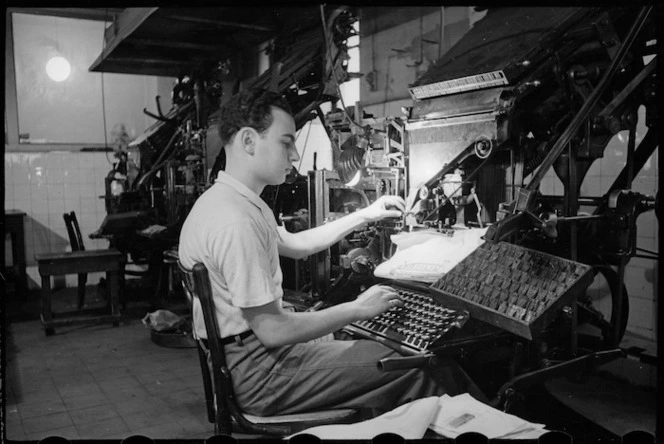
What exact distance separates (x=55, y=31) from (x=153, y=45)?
1.93 m

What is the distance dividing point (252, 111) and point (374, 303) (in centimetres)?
74

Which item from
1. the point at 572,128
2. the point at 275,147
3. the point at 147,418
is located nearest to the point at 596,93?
the point at 572,128

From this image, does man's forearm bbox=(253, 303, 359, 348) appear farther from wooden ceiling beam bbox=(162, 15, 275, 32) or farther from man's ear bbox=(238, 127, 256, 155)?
wooden ceiling beam bbox=(162, 15, 275, 32)

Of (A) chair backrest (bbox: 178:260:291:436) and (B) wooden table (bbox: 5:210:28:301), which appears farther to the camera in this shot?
(B) wooden table (bbox: 5:210:28:301)

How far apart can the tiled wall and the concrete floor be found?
3027 millimetres

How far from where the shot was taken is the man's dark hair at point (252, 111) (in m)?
1.90

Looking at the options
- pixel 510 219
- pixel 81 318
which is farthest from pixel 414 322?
pixel 81 318

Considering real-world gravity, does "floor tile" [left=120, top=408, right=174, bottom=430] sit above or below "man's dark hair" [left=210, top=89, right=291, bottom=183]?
below

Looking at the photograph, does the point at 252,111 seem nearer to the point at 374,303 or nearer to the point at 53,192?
the point at 374,303

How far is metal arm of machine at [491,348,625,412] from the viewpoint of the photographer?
6.70 ft

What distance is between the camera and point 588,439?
2.86 metres

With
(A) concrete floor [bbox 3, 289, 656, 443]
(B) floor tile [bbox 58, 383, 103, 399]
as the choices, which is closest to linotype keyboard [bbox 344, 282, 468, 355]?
(A) concrete floor [bbox 3, 289, 656, 443]

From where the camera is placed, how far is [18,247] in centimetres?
693

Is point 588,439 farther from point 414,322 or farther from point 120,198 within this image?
point 120,198
